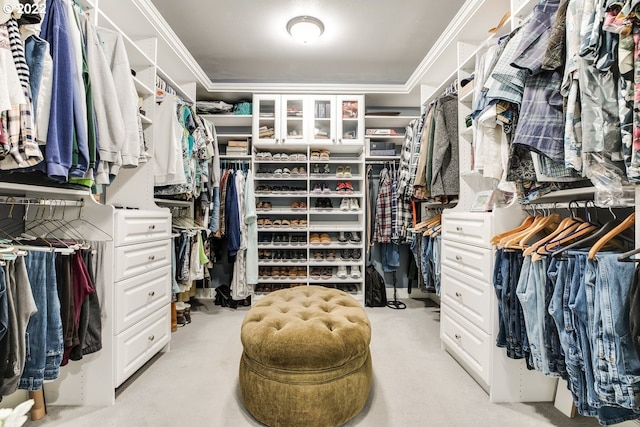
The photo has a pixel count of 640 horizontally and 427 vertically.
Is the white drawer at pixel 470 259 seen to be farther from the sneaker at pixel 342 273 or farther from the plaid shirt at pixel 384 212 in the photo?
the sneaker at pixel 342 273

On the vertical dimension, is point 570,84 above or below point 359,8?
below

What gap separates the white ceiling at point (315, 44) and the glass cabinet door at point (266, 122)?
13.2 inches

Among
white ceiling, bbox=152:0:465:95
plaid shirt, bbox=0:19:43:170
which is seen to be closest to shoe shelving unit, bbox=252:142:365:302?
white ceiling, bbox=152:0:465:95

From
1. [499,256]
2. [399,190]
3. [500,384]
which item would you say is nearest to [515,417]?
[500,384]

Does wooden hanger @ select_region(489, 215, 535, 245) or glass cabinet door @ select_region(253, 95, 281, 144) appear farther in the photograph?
glass cabinet door @ select_region(253, 95, 281, 144)

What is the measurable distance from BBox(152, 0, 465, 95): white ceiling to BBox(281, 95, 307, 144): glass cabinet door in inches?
13.5

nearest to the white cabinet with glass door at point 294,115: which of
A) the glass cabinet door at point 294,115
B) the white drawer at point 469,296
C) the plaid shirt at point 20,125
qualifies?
the glass cabinet door at point 294,115

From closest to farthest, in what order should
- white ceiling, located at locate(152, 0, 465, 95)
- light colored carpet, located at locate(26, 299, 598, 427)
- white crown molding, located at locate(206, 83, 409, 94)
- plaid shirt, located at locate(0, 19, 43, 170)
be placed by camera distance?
plaid shirt, located at locate(0, 19, 43, 170) < light colored carpet, located at locate(26, 299, 598, 427) < white ceiling, located at locate(152, 0, 465, 95) < white crown molding, located at locate(206, 83, 409, 94)

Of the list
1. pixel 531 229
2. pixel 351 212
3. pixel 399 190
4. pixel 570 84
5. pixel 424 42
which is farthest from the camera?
pixel 351 212

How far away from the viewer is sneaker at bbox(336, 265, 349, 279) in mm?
3527

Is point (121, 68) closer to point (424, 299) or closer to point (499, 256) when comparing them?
point (499, 256)

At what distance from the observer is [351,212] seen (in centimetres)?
357

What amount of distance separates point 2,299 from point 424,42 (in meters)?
3.30

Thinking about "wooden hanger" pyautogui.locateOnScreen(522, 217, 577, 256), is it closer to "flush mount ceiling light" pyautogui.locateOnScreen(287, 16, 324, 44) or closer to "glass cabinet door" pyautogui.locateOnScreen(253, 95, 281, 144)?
"flush mount ceiling light" pyautogui.locateOnScreen(287, 16, 324, 44)
